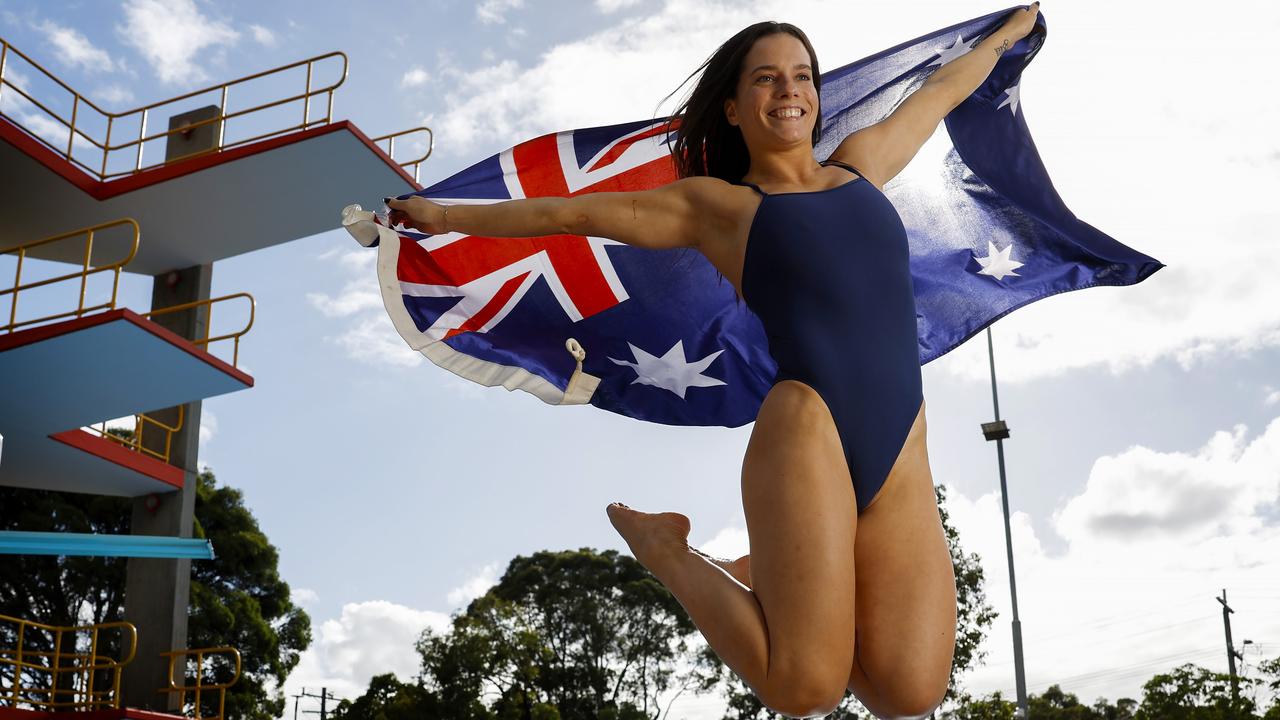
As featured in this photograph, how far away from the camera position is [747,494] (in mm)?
2975

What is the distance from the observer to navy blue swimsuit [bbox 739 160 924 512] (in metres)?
3.03

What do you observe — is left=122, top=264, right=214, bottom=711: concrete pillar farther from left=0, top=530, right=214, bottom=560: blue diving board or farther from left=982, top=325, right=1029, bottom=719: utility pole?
left=982, top=325, right=1029, bottom=719: utility pole

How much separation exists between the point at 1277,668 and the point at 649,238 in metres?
29.7

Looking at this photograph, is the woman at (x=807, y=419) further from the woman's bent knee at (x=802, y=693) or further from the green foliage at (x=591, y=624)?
the green foliage at (x=591, y=624)

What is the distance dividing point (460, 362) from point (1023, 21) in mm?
2646

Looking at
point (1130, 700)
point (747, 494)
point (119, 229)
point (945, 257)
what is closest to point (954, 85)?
point (945, 257)

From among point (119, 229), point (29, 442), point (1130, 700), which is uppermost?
point (119, 229)

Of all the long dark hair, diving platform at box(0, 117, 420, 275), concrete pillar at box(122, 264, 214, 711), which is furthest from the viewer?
diving platform at box(0, 117, 420, 275)

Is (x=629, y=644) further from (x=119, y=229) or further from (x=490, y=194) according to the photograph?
(x=490, y=194)

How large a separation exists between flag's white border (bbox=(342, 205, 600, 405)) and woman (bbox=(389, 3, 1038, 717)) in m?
1.15

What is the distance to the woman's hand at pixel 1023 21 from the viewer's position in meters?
4.53

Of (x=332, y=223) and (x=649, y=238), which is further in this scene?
(x=332, y=223)

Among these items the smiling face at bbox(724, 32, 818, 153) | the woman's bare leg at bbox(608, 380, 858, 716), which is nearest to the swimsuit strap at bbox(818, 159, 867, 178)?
the smiling face at bbox(724, 32, 818, 153)

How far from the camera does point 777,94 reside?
3.42 m
